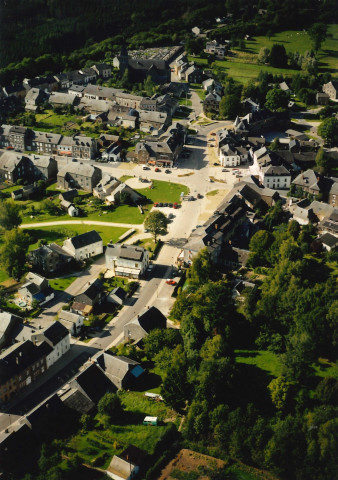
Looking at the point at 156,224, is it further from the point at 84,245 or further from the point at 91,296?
the point at 91,296

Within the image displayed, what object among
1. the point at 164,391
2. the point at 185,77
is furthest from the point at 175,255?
the point at 185,77

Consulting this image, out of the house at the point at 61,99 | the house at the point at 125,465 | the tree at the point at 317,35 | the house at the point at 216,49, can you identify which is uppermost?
the tree at the point at 317,35

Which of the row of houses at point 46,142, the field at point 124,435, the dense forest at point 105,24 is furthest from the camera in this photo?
the dense forest at point 105,24

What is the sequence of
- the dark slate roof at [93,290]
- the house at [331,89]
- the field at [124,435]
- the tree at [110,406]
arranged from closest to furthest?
the field at [124,435] < the tree at [110,406] < the dark slate roof at [93,290] < the house at [331,89]

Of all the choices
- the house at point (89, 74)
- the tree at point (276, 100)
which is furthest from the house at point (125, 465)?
the house at point (89, 74)

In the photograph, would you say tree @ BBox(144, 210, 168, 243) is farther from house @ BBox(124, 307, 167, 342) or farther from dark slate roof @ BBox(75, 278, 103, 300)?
house @ BBox(124, 307, 167, 342)

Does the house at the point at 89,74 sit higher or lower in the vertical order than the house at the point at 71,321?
higher

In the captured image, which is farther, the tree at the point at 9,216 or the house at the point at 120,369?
the tree at the point at 9,216

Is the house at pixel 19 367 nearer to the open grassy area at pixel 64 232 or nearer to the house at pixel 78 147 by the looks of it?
the open grassy area at pixel 64 232
